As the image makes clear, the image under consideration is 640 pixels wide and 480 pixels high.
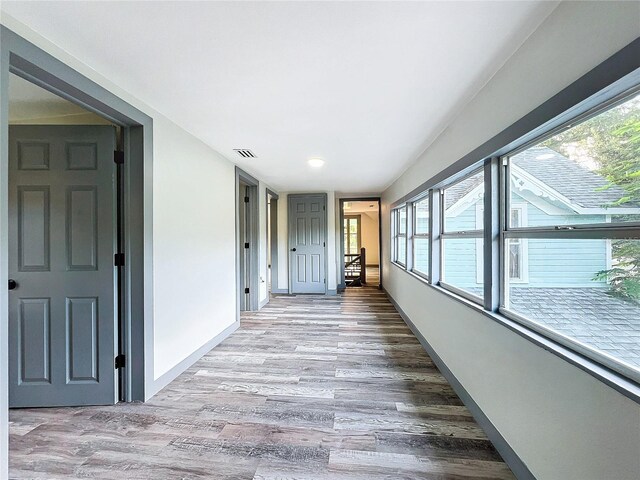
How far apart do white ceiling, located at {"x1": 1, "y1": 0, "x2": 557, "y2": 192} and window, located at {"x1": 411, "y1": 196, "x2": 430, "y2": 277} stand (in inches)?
53.6

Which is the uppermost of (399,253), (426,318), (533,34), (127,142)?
(533,34)

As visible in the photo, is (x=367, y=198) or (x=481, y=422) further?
(x=367, y=198)

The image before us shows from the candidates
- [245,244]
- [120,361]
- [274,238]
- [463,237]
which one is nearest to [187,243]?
[120,361]

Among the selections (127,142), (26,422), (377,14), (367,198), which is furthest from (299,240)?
(377,14)

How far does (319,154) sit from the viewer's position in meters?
3.39

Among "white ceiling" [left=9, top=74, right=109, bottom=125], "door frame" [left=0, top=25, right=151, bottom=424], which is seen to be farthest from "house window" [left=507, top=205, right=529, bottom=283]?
"white ceiling" [left=9, top=74, right=109, bottom=125]

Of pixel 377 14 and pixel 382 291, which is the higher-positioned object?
pixel 377 14

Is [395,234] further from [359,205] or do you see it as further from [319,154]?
[359,205]

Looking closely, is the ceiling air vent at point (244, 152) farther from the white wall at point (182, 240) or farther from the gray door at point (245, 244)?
the gray door at point (245, 244)

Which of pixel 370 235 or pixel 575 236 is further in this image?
pixel 370 235

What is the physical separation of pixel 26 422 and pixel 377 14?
327cm

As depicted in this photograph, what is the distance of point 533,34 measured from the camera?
1.36 metres

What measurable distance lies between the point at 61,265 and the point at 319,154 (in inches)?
103

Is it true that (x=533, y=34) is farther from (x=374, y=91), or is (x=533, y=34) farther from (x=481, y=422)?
(x=481, y=422)
